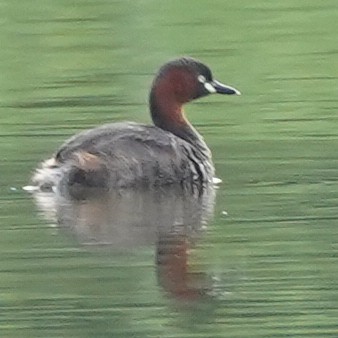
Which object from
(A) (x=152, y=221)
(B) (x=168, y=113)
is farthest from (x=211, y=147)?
(A) (x=152, y=221)

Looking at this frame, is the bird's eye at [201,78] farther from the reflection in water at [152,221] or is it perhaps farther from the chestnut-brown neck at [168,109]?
the reflection in water at [152,221]

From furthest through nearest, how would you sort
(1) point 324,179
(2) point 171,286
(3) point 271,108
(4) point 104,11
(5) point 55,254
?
(4) point 104,11 → (3) point 271,108 → (1) point 324,179 → (5) point 55,254 → (2) point 171,286

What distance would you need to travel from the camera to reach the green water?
10.6m

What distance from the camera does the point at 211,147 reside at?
15.6m

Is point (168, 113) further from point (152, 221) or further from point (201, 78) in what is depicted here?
point (152, 221)

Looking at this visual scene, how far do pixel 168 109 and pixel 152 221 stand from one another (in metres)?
2.39

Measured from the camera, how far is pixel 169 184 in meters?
14.5

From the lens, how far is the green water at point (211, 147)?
10.6m

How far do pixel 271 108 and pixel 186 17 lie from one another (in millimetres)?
6063

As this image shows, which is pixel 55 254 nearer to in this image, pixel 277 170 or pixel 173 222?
pixel 173 222

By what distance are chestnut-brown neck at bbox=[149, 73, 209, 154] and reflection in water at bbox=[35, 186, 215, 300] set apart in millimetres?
864

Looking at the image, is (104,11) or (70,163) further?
(104,11)

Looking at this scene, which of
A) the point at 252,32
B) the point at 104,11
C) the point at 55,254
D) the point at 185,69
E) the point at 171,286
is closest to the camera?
the point at 171,286

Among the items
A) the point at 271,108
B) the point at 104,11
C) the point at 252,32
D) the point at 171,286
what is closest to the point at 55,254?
the point at 171,286
